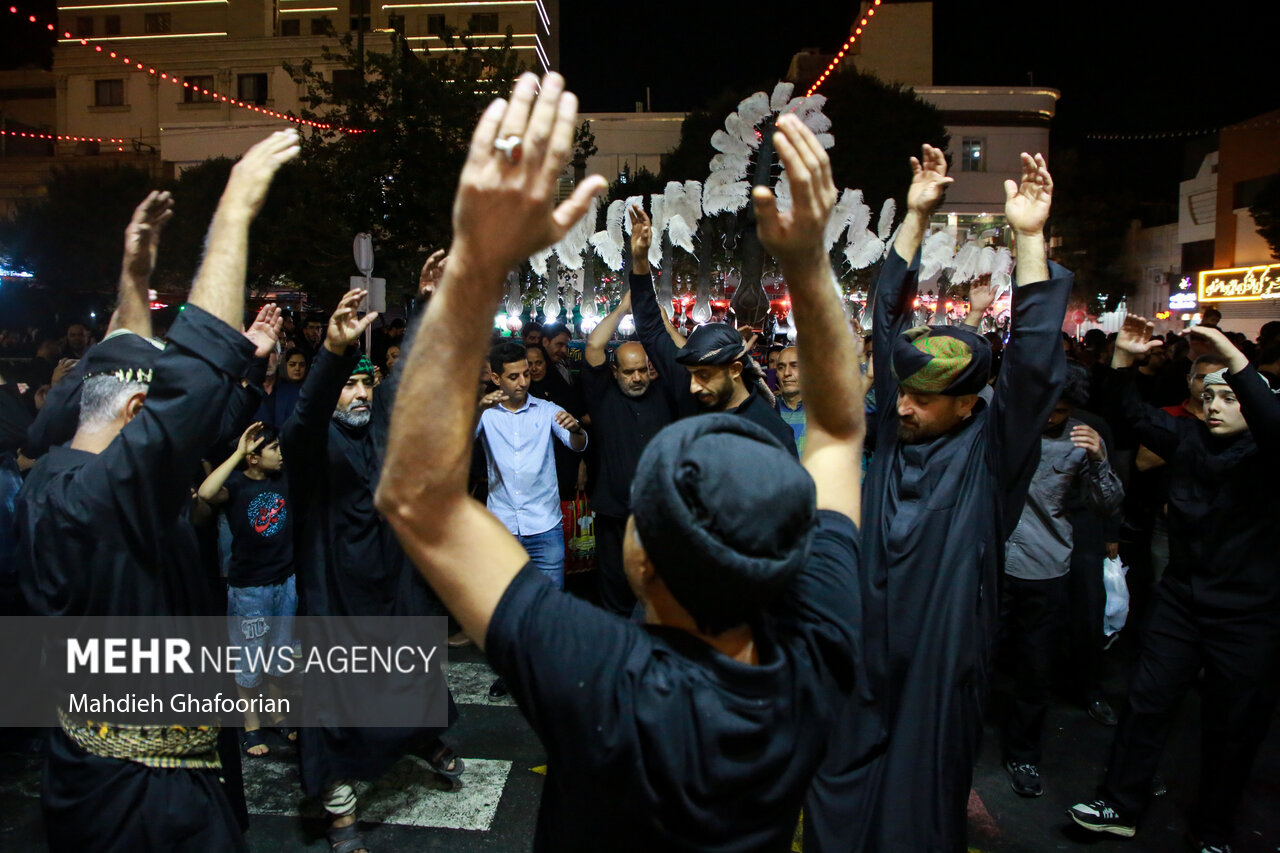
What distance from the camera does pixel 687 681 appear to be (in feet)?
4.16

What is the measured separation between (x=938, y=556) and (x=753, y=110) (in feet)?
30.0

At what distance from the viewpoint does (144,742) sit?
2334 mm

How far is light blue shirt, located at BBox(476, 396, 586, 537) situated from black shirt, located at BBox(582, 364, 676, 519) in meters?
0.36

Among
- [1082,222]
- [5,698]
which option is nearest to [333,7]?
[1082,222]

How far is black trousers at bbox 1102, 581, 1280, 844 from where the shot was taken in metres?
3.78

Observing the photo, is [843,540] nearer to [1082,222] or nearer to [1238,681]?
[1238,681]

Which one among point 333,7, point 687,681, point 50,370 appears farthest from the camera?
point 333,7

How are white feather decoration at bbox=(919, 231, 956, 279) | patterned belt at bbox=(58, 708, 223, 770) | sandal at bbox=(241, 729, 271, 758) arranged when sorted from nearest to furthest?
1. patterned belt at bbox=(58, 708, 223, 770)
2. sandal at bbox=(241, 729, 271, 758)
3. white feather decoration at bbox=(919, 231, 956, 279)

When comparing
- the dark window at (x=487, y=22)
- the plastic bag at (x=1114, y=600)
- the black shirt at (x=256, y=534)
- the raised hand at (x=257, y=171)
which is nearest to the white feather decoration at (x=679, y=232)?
the plastic bag at (x=1114, y=600)

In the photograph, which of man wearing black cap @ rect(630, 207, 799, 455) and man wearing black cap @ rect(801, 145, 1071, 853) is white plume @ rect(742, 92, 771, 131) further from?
man wearing black cap @ rect(801, 145, 1071, 853)

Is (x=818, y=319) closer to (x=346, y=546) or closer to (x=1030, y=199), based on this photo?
(x=1030, y=199)

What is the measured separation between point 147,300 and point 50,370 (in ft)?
29.6

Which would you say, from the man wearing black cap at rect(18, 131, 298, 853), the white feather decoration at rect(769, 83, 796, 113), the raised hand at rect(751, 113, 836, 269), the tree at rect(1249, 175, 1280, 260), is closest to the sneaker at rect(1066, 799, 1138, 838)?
the man wearing black cap at rect(18, 131, 298, 853)

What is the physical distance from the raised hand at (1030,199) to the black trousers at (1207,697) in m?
2.16
